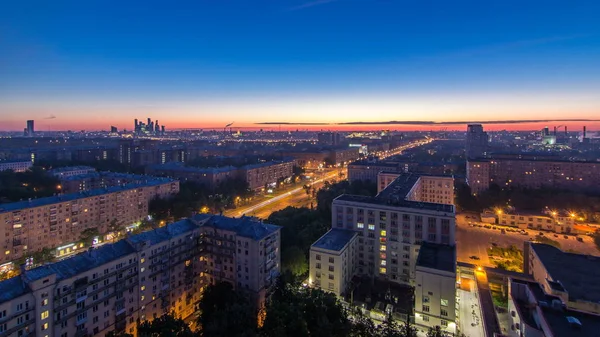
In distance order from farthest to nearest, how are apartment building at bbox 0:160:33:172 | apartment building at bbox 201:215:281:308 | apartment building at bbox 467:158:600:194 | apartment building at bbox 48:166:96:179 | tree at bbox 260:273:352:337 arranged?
apartment building at bbox 0:160:33:172 < apartment building at bbox 48:166:96:179 < apartment building at bbox 467:158:600:194 < apartment building at bbox 201:215:281:308 < tree at bbox 260:273:352:337

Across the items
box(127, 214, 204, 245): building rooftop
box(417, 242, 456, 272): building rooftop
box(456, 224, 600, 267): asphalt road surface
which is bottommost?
box(456, 224, 600, 267): asphalt road surface

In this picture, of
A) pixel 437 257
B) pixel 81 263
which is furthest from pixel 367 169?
pixel 81 263

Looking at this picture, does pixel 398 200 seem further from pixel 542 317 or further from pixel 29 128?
pixel 29 128

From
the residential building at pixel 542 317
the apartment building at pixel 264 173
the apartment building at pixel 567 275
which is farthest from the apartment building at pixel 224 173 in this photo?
the residential building at pixel 542 317

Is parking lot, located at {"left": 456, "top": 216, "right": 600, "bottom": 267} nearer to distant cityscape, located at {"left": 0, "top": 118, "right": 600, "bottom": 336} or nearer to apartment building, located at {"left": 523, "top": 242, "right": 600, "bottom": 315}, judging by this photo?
distant cityscape, located at {"left": 0, "top": 118, "right": 600, "bottom": 336}

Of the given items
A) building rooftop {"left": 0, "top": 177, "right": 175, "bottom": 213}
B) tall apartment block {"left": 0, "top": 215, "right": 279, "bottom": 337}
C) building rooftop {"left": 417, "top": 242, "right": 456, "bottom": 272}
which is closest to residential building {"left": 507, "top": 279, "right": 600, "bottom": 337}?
building rooftop {"left": 417, "top": 242, "right": 456, "bottom": 272}

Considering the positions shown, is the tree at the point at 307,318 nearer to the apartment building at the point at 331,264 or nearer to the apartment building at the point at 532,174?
the apartment building at the point at 331,264
